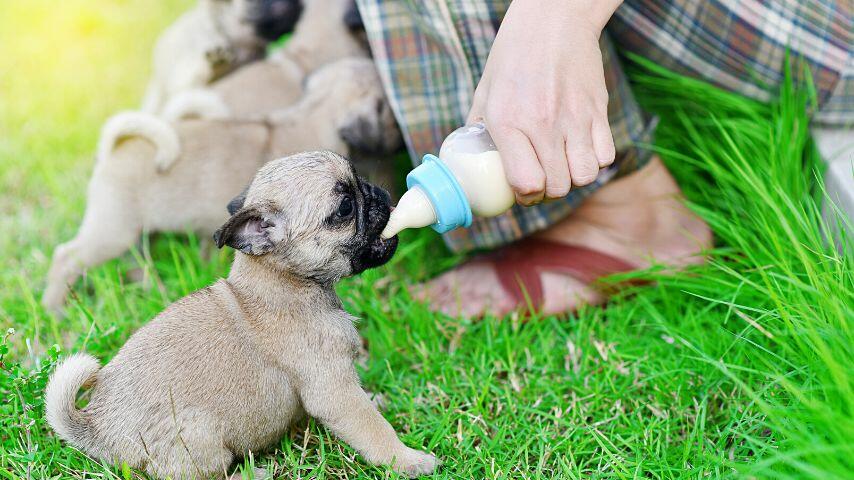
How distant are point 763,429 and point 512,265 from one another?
1054 mm

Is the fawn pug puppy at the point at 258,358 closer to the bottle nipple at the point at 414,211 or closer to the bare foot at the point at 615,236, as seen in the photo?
the bottle nipple at the point at 414,211

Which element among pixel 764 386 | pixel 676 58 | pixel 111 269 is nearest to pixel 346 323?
pixel 764 386

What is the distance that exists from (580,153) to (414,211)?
16.6 inches

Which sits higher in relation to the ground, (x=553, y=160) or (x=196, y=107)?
(x=553, y=160)

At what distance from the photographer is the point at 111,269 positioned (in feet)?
9.56

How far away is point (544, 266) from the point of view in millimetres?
2744

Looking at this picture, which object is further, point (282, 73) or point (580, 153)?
point (282, 73)

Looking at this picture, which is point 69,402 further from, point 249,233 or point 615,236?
point 615,236

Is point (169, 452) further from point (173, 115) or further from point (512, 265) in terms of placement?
point (173, 115)

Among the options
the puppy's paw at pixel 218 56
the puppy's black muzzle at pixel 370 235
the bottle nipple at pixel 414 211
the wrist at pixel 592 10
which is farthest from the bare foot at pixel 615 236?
the puppy's paw at pixel 218 56

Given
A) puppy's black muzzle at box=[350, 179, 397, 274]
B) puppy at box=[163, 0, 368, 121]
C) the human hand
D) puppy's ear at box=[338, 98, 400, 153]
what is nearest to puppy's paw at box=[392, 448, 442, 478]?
puppy's black muzzle at box=[350, 179, 397, 274]

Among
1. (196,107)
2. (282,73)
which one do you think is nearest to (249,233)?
(196,107)

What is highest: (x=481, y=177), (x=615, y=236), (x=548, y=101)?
(x=548, y=101)

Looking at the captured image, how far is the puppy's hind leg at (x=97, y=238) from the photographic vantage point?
2869 millimetres
